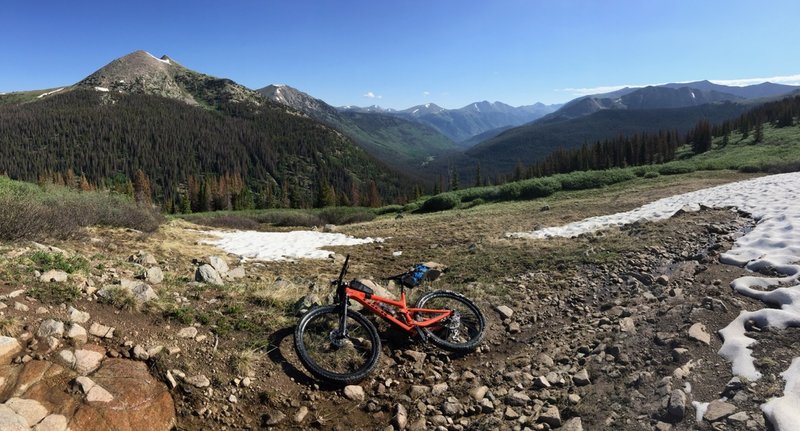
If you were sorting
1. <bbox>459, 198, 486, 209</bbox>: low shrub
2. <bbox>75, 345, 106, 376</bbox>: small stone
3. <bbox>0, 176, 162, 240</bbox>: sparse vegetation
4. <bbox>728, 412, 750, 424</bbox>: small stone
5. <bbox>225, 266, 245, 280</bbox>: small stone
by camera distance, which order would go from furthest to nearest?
<bbox>459, 198, 486, 209</bbox>: low shrub
<bbox>225, 266, 245, 280</bbox>: small stone
<bbox>0, 176, 162, 240</bbox>: sparse vegetation
<bbox>75, 345, 106, 376</bbox>: small stone
<bbox>728, 412, 750, 424</bbox>: small stone

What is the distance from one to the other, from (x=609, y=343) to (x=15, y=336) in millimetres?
7371

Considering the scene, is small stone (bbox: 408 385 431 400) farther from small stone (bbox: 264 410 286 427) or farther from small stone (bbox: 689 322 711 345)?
small stone (bbox: 689 322 711 345)

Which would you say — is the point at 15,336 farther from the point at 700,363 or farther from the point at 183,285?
the point at 700,363

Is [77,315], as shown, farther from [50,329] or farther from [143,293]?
[143,293]

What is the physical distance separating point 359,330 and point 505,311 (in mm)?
2870

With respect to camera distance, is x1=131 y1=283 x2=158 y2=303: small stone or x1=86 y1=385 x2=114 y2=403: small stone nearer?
x1=86 y1=385 x2=114 y2=403: small stone

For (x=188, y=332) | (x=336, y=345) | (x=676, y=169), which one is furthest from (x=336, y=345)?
(x=676, y=169)

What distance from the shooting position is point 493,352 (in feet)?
21.1

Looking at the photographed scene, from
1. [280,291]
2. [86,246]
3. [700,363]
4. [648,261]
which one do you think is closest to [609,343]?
[700,363]

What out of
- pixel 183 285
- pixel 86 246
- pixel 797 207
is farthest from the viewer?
pixel 797 207

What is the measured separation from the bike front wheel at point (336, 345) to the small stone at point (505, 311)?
277 cm

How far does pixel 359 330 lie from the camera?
6.30 meters

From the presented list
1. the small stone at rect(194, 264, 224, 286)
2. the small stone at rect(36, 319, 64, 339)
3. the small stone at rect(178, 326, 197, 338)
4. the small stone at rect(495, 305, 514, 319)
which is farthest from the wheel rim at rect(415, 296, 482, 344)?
the small stone at rect(36, 319, 64, 339)

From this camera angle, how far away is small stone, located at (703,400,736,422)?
12.8 feet
